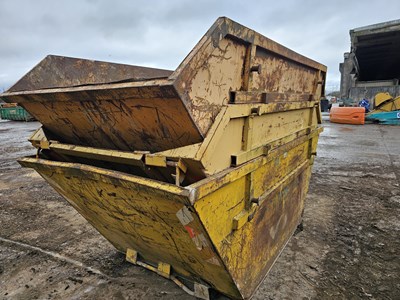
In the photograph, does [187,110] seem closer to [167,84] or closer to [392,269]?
[167,84]

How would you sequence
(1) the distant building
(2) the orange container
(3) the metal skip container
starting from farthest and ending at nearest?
1. (2) the orange container
2. (1) the distant building
3. (3) the metal skip container

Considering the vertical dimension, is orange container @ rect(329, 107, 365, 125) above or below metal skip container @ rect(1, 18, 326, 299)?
below

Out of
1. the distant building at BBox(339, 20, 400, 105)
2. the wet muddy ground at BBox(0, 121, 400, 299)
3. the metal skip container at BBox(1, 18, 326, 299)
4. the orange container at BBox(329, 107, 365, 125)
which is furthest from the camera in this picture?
the orange container at BBox(329, 107, 365, 125)

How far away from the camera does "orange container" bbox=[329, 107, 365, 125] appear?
46.0 feet

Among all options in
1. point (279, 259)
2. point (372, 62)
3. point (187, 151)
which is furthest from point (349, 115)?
point (187, 151)

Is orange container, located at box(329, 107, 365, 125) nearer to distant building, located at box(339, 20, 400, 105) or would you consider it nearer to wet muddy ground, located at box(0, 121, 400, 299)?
distant building, located at box(339, 20, 400, 105)

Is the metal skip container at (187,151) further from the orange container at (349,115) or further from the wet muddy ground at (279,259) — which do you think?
the orange container at (349,115)

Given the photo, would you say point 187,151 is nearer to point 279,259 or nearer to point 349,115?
point 279,259

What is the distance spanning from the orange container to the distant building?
2.01 feet

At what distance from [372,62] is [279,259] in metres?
14.5

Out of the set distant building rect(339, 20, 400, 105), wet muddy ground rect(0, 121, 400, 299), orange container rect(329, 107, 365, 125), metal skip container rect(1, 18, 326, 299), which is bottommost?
wet muddy ground rect(0, 121, 400, 299)

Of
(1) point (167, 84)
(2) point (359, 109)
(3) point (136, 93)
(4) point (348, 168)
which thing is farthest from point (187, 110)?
(2) point (359, 109)

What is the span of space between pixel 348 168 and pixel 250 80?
220 inches

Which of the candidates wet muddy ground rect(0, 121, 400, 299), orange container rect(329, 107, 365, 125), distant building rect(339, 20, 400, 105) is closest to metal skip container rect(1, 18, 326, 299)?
wet muddy ground rect(0, 121, 400, 299)
